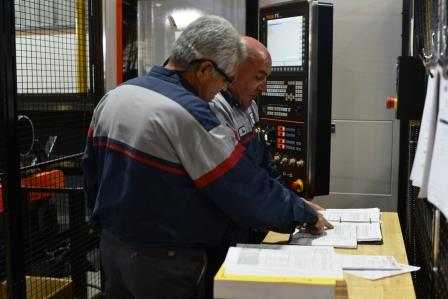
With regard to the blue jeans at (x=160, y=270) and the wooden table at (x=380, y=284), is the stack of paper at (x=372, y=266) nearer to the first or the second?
the wooden table at (x=380, y=284)

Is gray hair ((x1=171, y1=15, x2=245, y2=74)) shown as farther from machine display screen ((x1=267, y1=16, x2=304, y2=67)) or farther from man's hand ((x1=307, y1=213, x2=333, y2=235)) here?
machine display screen ((x1=267, y1=16, x2=304, y2=67))

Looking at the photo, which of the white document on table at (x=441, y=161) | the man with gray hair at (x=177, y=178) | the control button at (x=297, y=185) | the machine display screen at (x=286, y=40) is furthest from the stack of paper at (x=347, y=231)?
the machine display screen at (x=286, y=40)

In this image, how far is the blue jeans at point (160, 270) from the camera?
1.77m

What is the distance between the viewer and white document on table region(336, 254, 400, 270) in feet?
5.94

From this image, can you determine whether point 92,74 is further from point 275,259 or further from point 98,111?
point 275,259

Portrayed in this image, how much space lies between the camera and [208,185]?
1660 mm

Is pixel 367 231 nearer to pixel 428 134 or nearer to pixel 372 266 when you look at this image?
pixel 372 266

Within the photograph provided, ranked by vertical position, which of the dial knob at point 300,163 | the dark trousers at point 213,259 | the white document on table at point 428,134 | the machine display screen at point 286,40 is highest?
the machine display screen at point 286,40

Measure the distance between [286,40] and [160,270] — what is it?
5.59 feet

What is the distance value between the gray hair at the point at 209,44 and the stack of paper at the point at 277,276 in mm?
645

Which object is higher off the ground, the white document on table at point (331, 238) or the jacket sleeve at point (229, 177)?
the jacket sleeve at point (229, 177)

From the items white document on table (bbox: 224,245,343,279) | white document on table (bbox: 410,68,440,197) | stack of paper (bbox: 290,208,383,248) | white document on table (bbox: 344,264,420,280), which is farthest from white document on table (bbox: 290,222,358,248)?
white document on table (bbox: 410,68,440,197)

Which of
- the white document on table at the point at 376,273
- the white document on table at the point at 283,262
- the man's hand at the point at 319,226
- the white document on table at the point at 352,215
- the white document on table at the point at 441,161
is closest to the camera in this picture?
the white document on table at the point at 441,161

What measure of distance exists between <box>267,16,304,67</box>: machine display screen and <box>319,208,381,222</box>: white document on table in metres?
0.89
